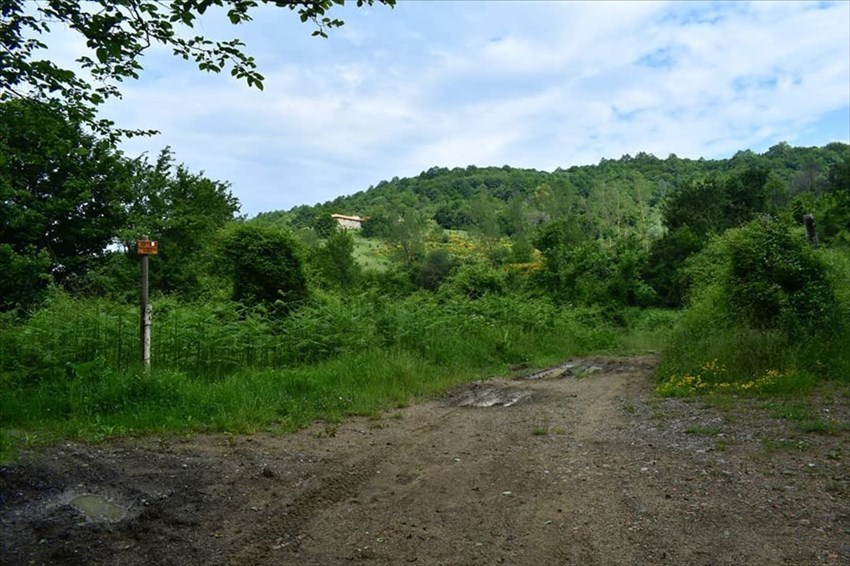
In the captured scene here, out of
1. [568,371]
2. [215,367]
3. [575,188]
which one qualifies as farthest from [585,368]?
[575,188]

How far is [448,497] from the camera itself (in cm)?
465

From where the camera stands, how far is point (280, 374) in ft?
28.4

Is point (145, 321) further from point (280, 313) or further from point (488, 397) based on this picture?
point (280, 313)

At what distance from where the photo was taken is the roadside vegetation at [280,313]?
6.97 metres

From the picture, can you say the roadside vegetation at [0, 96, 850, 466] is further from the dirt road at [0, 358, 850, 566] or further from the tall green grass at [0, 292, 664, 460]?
the dirt road at [0, 358, 850, 566]

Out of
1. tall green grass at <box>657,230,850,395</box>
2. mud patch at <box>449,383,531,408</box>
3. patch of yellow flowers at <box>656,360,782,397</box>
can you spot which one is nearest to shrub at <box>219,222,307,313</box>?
mud patch at <box>449,383,531,408</box>

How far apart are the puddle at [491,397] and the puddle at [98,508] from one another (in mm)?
5588

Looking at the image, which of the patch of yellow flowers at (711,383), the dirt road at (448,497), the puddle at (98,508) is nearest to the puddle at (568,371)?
the patch of yellow flowers at (711,383)

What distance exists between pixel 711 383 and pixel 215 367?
7.96 metres

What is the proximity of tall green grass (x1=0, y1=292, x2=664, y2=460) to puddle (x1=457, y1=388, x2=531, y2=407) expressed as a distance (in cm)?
67

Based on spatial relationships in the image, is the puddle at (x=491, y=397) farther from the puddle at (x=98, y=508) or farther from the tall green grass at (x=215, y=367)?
the puddle at (x=98, y=508)

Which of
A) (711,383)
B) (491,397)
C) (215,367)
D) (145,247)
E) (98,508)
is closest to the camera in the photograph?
(98,508)

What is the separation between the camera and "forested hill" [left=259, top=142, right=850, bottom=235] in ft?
194

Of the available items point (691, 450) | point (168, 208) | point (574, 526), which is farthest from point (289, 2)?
point (168, 208)
